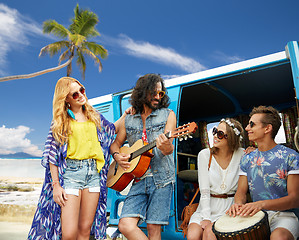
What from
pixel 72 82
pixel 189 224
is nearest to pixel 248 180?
pixel 189 224

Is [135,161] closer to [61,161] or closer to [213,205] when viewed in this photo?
[61,161]

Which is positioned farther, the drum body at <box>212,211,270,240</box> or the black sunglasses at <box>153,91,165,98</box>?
the black sunglasses at <box>153,91,165,98</box>

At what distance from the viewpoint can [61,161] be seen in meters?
2.65

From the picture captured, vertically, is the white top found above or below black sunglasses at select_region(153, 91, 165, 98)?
below

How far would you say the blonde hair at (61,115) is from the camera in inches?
104

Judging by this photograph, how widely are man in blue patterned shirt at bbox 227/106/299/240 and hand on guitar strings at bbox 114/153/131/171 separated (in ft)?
3.51

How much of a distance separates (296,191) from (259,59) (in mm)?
1510

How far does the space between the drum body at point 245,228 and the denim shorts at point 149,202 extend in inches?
19.2

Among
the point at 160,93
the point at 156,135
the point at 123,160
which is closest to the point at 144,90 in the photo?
the point at 160,93

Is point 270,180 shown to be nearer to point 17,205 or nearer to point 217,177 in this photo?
point 217,177

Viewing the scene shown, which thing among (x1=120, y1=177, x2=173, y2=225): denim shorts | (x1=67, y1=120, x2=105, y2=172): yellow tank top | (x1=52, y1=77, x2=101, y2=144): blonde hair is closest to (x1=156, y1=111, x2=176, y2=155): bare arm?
(x1=120, y1=177, x2=173, y2=225): denim shorts

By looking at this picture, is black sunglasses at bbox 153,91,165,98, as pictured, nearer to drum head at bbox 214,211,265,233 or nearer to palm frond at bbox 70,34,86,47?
drum head at bbox 214,211,265,233

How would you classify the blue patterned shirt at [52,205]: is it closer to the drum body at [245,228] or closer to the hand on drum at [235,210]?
the drum body at [245,228]

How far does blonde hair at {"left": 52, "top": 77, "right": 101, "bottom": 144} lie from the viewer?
265 centimetres
